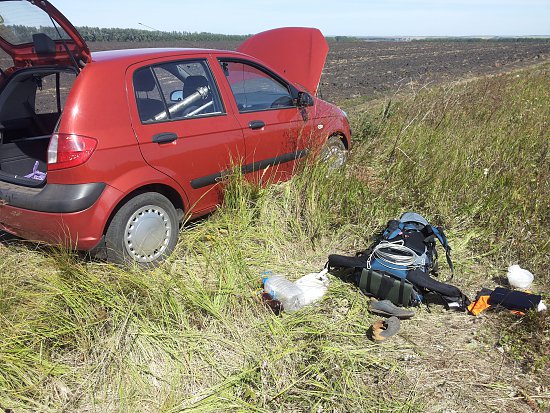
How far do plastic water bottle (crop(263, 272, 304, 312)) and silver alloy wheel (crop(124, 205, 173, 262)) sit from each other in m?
0.92

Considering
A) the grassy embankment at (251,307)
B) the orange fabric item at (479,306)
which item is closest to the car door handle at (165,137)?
the grassy embankment at (251,307)

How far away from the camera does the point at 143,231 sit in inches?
143

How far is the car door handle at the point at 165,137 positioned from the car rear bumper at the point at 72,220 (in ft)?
1.76

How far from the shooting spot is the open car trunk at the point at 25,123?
4071 millimetres

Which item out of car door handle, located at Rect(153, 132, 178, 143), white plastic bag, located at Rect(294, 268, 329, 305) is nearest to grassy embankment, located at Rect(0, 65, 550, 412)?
white plastic bag, located at Rect(294, 268, 329, 305)

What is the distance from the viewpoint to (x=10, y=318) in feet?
9.22

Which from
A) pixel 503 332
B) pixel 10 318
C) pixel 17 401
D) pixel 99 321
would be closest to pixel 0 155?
pixel 10 318

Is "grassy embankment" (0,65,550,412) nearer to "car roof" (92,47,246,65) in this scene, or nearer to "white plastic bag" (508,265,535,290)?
"white plastic bag" (508,265,535,290)

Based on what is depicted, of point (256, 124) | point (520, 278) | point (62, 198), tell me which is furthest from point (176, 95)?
point (520, 278)

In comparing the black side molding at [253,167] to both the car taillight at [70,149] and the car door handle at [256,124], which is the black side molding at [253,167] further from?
the car taillight at [70,149]

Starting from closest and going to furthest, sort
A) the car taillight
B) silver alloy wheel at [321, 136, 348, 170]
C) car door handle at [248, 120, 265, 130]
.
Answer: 1. the car taillight
2. car door handle at [248, 120, 265, 130]
3. silver alloy wheel at [321, 136, 348, 170]

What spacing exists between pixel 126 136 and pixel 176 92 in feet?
3.02

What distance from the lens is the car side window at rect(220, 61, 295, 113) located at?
448cm

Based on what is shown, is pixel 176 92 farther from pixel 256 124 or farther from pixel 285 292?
pixel 285 292
